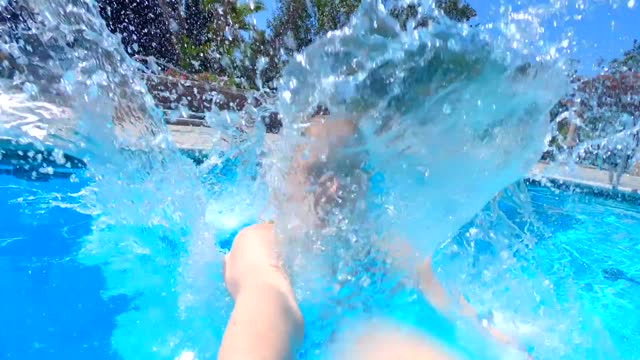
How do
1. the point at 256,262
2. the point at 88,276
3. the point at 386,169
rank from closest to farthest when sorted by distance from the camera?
1. the point at 256,262
2. the point at 386,169
3. the point at 88,276

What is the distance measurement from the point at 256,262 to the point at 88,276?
1768 millimetres

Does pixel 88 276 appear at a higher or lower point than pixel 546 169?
lower

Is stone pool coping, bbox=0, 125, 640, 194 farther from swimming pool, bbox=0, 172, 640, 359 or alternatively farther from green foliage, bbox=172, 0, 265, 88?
green foliage, bbox=172, 0, 265, 88

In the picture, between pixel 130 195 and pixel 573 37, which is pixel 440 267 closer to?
pixel 573 37

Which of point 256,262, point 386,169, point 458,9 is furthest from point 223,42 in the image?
point 256,262

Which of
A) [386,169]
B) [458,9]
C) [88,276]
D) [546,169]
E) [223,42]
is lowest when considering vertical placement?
[88,276]

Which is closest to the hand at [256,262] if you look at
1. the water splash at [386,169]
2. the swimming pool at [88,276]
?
the water splash at [386,169]

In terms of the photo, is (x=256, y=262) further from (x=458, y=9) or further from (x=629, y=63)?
(x=458, y=9)

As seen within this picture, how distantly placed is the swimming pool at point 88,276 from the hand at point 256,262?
0.29 m

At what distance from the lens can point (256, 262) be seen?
5.12ft

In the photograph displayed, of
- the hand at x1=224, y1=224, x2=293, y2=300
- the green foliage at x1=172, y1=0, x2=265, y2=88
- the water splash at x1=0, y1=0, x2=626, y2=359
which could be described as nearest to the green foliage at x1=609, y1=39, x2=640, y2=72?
Answer: the water splash at x1=0, y1=0, x2=626, y2=359

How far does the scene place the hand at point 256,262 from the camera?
1455 millimetres

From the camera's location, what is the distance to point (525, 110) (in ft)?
5.81

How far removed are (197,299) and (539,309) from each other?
182 centimetres
